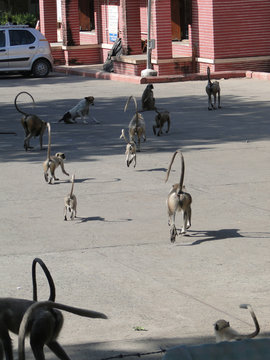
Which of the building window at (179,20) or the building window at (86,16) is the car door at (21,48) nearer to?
the building window at (179,20)

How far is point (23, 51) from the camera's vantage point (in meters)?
29.2

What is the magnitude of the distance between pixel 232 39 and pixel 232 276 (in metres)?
19.5

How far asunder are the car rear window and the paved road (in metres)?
11.2

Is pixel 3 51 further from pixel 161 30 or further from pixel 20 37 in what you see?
pixel 161 30

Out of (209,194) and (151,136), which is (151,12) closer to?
(151,136)

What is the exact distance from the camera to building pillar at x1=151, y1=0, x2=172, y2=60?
27328mm

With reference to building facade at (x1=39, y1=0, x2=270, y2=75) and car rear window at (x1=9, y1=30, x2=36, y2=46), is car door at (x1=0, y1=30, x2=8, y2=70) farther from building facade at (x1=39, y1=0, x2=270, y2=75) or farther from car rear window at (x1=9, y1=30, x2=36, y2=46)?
building facade at (x1=39, y1=0, x2=270, y2=75)

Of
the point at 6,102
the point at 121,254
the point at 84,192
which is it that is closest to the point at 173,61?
the point at 6,102

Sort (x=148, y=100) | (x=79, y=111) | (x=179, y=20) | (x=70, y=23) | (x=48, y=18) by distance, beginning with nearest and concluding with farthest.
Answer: (x=79, y=111), (x=148, y=100), (x=179, y=20), (x=70, y=23), (x=48, y=18)

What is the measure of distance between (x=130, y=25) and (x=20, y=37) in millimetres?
3650

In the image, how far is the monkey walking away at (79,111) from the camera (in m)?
18.4

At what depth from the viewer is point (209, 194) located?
11.7 meters

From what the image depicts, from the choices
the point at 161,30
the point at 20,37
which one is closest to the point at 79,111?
the point at 161,30

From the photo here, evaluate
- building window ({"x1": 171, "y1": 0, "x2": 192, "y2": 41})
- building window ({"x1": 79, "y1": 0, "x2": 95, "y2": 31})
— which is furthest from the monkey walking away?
building window ({"x1": 79, "y1": 0, "x2": 95, "y2": 31})
